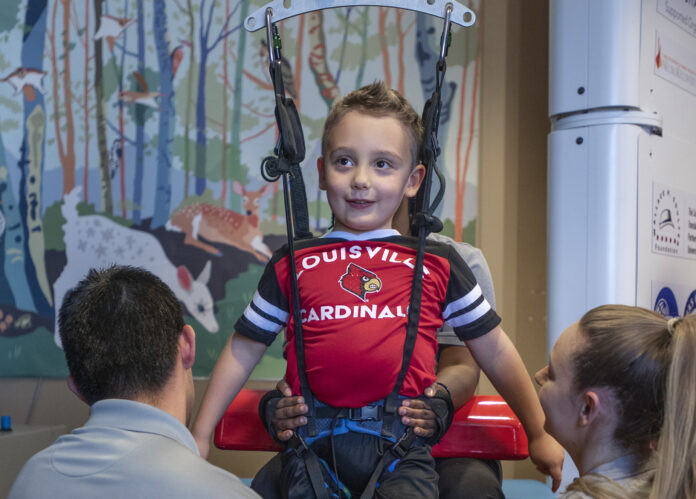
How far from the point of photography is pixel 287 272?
188 centimetres

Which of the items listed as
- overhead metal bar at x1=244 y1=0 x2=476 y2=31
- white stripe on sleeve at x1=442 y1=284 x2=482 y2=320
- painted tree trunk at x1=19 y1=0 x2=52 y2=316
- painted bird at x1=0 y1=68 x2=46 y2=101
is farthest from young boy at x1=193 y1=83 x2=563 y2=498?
painted bird at x1=0 y1=68 x2=46 y2=101

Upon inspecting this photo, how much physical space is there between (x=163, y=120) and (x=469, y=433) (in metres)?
2.45

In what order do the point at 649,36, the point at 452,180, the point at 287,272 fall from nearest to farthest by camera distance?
the point at 287,272 → the point at 649,36 → the point at 452,180

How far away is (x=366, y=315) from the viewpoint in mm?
1755

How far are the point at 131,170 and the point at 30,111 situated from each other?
57 centimetres

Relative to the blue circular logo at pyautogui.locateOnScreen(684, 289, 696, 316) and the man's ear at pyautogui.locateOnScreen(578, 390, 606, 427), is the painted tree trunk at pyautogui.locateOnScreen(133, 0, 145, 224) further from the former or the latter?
the man's ear at pyautogui.locateOnScreen(578, 390, 606, 427)

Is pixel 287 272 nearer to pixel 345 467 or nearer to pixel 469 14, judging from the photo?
pixel 345 467

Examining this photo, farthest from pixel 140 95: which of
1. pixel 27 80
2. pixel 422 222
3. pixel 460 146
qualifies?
pixel 422 222

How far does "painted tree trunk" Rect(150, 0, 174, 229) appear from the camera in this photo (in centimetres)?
381

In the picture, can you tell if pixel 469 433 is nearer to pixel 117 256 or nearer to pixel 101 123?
pixel 117 256

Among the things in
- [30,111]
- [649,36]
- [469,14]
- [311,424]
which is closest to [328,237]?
[311,424]

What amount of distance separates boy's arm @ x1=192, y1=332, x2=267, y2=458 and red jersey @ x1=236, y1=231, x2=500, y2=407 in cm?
5

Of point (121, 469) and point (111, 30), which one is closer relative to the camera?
point (121, 469)

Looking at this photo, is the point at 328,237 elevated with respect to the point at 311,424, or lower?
elevated
